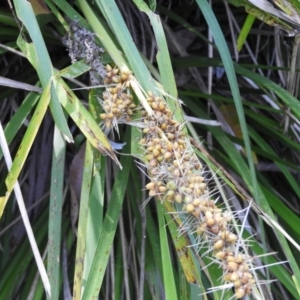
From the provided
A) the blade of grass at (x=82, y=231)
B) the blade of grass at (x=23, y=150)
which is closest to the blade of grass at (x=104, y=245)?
the blade of grass at (x=82, y=231)

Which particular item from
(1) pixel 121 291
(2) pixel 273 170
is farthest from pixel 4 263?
(2) pixel 273 170

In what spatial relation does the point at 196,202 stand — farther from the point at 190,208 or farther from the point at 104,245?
the point at 104,245

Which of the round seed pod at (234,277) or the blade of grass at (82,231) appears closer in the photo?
the round seed pod at (234,277)

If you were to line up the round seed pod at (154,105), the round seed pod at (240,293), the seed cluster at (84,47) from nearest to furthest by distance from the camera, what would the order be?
the round seed pod at (240,293) < the round seed pod at (154,105) < the seed cluster at (84,47)

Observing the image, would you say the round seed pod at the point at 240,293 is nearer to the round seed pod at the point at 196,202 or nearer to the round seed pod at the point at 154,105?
the round seed pod at the point at 196,202

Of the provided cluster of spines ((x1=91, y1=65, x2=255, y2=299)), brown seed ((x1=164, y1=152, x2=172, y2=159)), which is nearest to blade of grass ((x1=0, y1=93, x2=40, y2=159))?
cluster of spines ((x1=91, y1=65, x2=255, y2=299))

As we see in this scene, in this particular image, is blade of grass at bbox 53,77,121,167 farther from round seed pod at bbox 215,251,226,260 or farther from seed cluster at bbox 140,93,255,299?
round seed pod at bbox 215,251,226,260

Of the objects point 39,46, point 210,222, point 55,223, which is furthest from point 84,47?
point 210,222

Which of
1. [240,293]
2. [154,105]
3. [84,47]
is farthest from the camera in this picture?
[84,47]

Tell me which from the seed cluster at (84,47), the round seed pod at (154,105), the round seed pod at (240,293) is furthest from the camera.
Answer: the seed cluster at (84,47)
